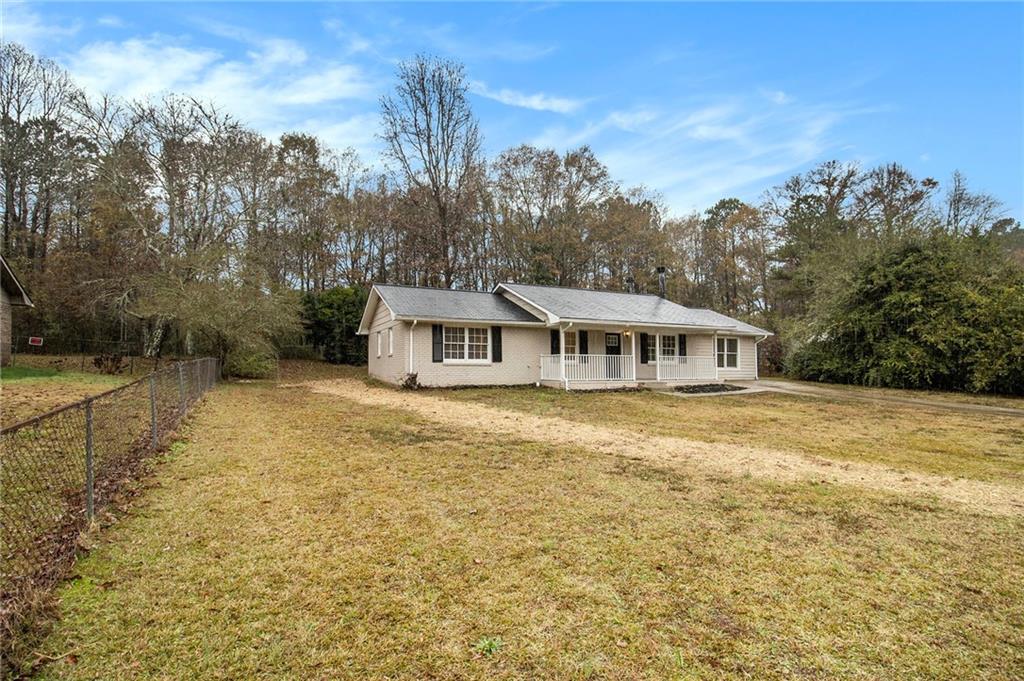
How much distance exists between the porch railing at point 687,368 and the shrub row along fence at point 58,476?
52.3ft

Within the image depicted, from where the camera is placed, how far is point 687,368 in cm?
1917

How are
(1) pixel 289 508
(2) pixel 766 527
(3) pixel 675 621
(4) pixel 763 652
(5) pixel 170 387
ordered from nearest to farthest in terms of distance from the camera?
1. (4) pixel 763 652
2. (3) pixel 675 621
3. (2) pixel 766 527
4. (1) pixel 289 508
5. (5) pixel 170 387

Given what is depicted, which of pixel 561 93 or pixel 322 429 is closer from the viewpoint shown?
pixel 322 429

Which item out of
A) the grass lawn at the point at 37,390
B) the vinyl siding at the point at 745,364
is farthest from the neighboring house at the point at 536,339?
the grass lawn at the point at 37,390

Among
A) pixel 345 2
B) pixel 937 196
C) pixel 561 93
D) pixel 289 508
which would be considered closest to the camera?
pixel 289 508

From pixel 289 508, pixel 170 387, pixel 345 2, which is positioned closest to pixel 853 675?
pixel 289 508

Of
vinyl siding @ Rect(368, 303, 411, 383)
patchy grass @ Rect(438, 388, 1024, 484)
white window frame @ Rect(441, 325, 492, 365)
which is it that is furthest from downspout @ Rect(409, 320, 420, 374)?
patchy grass @ Rect(438, 388, 1024, 484)

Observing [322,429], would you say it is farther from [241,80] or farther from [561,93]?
[561,93]

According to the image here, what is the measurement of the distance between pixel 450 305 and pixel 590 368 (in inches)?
208

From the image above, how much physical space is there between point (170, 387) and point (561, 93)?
17.0 meters

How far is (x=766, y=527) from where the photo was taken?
4086mm

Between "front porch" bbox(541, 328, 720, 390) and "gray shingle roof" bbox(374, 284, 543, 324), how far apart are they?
1.65 m

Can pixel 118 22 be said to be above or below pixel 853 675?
above

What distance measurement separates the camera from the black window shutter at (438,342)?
16.4 m
